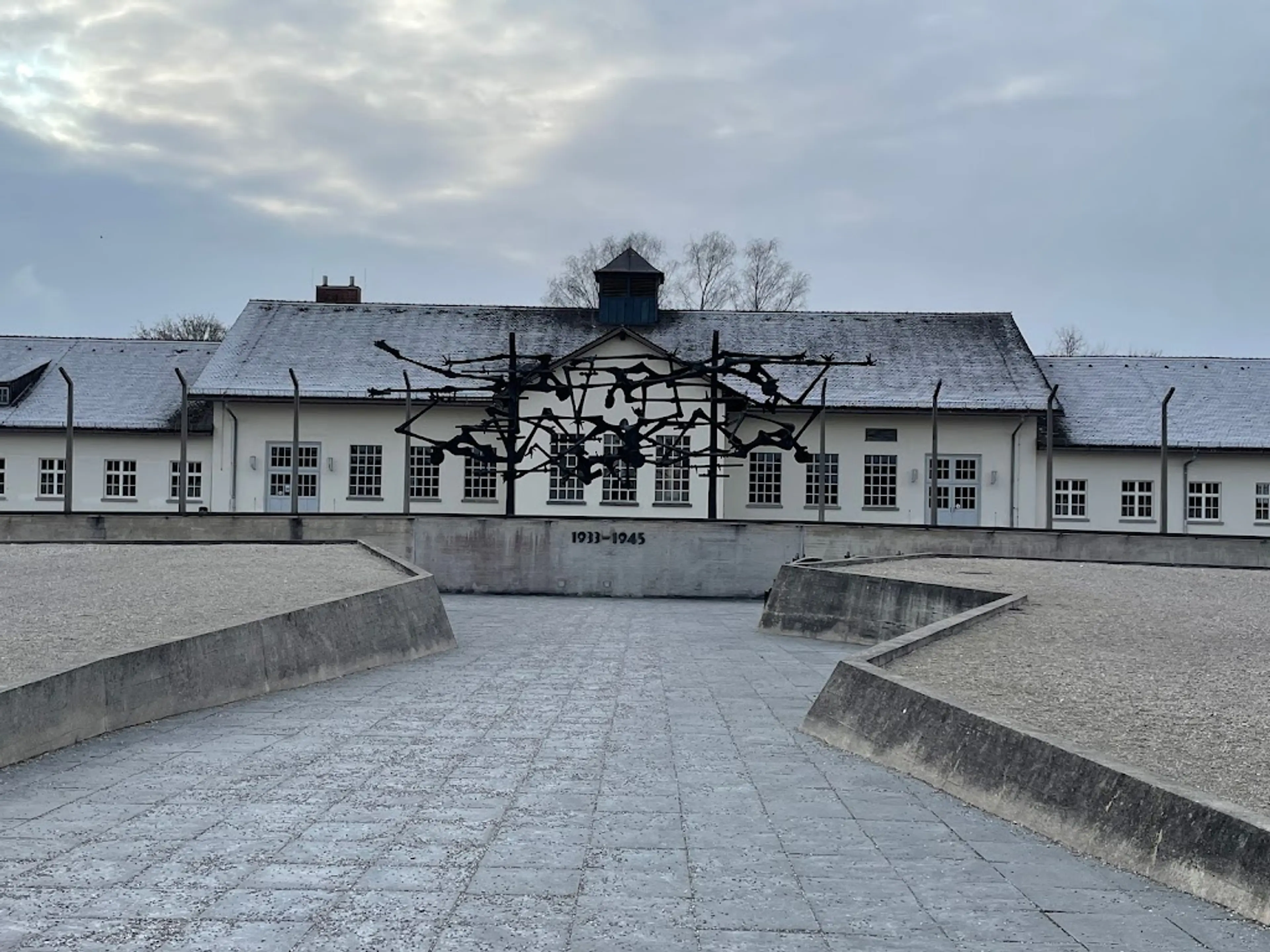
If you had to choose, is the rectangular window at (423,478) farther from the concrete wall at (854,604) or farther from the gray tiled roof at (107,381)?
the concrete wall at (854,604)

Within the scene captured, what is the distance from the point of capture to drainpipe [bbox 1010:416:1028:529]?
43.0 meters

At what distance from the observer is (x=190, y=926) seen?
17.7 ft

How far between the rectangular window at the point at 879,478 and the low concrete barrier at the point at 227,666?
28348 mm

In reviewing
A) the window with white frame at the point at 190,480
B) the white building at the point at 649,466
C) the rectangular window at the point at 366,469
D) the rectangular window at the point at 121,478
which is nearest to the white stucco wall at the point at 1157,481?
the white building at the point at 649,466

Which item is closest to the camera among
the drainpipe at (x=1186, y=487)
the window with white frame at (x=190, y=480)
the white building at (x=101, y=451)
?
the drainpipe at (x=1186, y=487)

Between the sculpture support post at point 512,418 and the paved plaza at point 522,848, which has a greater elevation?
the sculpture support post at point 512,418

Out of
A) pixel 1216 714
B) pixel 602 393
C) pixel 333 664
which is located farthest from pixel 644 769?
pixel 602 393

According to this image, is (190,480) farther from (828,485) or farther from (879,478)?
(879,478)

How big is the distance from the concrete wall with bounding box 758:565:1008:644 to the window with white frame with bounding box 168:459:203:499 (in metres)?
29.7

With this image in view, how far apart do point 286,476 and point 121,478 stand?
6164 mm

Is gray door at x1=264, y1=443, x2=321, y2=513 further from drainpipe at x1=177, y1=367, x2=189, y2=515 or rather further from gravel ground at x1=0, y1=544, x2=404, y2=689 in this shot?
gravel ground at x1=0, y1=544, x2=404, y2=689

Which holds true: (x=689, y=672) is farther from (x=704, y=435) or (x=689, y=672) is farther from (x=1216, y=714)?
(x=704, y=435)

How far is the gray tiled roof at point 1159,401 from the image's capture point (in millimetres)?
43875

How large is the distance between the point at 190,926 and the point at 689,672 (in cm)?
980
